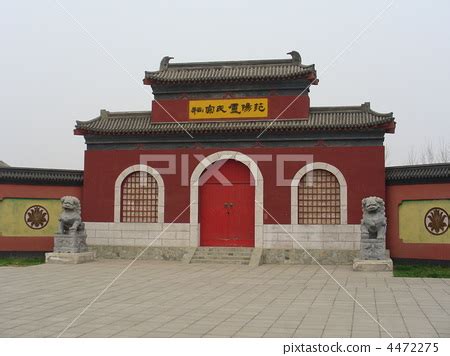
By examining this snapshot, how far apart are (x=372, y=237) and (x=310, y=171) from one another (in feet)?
8.53

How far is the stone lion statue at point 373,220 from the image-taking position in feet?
40.9

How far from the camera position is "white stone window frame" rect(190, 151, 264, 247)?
1442cm

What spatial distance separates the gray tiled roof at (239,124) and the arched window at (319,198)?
1.31 m

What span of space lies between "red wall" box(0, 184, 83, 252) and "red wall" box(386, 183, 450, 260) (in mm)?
9201

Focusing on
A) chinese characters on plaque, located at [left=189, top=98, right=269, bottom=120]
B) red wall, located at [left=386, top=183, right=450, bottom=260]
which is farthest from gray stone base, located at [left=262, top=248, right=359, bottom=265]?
chinese characters on plaque, located at [left=189, top=98, right=269, bottom=120]

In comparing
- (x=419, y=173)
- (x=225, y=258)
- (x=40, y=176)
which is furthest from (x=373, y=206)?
(x=40, y=176)

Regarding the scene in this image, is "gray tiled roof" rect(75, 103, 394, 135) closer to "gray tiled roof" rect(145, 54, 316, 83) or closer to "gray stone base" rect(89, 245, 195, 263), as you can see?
"gray tiled roof" rect(145, 54, 316, 83)

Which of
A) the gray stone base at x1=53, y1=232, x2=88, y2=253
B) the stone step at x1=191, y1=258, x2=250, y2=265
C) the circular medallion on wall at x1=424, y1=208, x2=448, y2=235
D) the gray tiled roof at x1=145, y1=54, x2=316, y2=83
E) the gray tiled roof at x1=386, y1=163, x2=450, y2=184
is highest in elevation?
the gray tiled roof at x1=145, y1=54, x2=316, y2=83

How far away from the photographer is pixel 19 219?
600 inches

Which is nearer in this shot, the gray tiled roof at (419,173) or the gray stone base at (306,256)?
the gray tiled roof at (419,173)

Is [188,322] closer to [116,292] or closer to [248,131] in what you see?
[116,292]

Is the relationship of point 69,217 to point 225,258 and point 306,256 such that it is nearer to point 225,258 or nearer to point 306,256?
point 225,258

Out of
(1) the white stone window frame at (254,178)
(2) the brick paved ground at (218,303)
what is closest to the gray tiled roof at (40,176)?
(2) the brick paved ground at (218,303)

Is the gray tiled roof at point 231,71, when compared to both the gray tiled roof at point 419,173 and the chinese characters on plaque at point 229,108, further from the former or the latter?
the gray tiled roof at point 419,173
